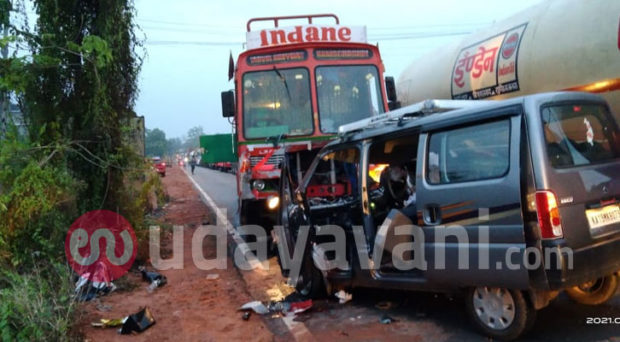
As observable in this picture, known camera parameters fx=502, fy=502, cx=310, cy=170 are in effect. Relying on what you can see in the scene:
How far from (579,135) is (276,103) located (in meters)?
5.07

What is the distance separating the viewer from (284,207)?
614 centimetres

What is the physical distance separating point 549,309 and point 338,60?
5116mm

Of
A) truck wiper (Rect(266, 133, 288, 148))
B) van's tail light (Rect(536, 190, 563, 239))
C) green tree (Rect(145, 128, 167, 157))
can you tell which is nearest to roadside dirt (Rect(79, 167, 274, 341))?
truck wiper (Rect(266, 133, 288, 148))

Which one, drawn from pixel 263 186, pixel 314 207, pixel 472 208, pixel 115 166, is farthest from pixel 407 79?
pixel 472 208

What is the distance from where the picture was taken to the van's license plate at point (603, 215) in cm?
371

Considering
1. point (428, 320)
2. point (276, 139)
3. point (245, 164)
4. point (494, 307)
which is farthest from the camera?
point (276, 139)

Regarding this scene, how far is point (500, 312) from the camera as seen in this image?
402 centimetres

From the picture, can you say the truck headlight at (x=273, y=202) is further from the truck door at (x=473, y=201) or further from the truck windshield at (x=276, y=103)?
the truck door at (x=473, y=201)

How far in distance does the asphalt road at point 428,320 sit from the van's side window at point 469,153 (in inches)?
53.1

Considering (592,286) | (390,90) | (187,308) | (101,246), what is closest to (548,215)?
(592,286)

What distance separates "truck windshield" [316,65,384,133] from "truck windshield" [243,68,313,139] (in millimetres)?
252

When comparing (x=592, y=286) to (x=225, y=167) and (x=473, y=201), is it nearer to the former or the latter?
(x=473, y=201)

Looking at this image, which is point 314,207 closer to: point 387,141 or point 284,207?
point 284,207

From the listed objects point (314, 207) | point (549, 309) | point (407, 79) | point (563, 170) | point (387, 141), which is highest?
point (407, 79)
